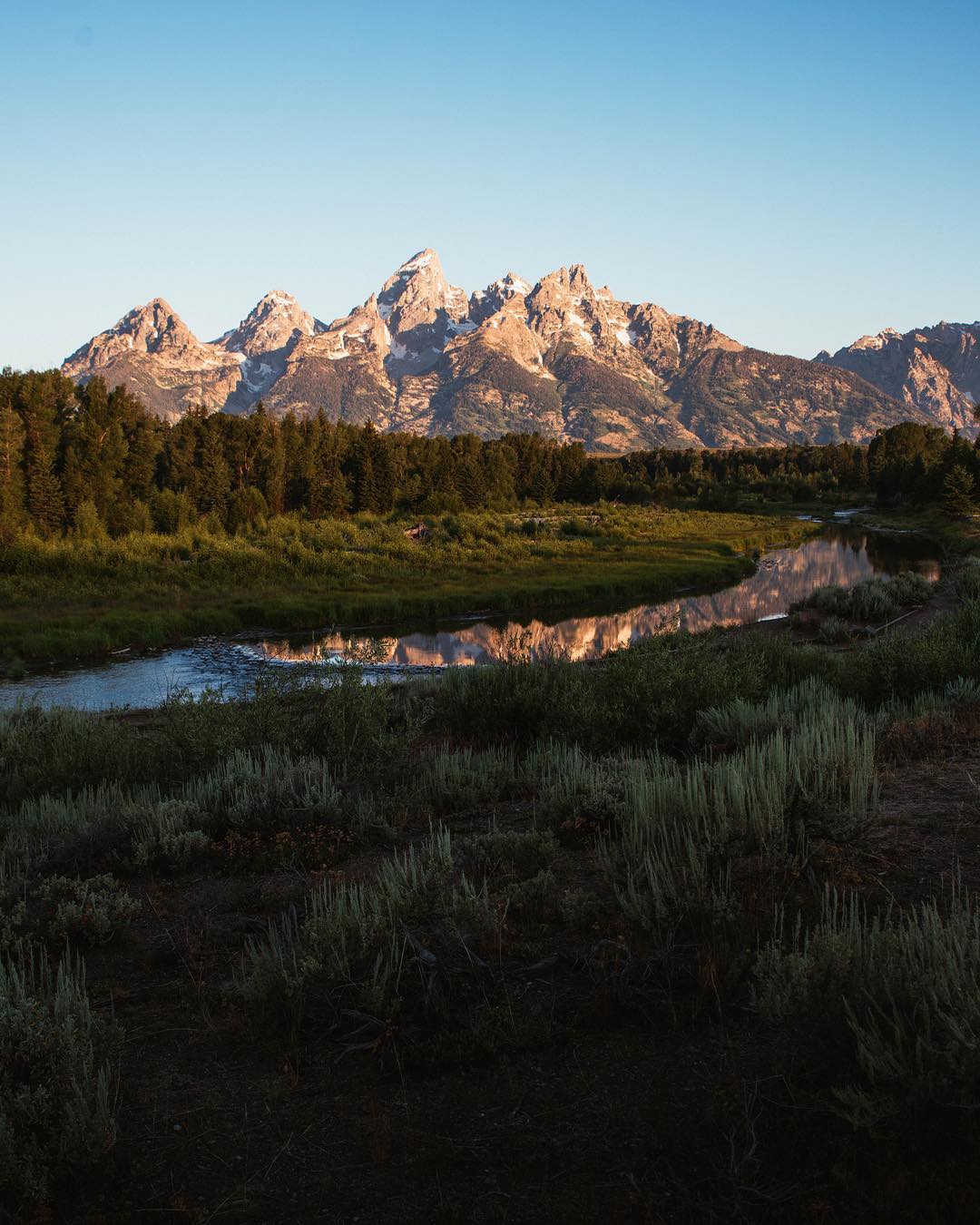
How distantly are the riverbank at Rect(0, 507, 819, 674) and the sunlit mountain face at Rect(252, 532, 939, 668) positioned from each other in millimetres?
2576

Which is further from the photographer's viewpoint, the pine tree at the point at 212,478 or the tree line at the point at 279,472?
the pine tree at the point at 212,478

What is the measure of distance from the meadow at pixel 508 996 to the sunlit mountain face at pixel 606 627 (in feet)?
19.2

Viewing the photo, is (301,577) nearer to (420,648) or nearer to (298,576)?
(298,576)

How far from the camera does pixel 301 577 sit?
41062 millimetres

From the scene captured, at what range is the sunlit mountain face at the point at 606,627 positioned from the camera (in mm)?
26169

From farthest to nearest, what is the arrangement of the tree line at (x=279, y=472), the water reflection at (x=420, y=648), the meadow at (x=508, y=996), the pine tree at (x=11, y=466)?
the tree line at (x=279, y=472), the pine tree at (x=11, y=466), the water reflection at (x=420, y=648), the meadow at (x=508, y=996)

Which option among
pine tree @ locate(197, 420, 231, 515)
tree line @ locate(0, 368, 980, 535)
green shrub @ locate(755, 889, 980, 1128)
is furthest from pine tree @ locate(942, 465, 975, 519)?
green shrub @ locate(755, 889, 980, 1128)

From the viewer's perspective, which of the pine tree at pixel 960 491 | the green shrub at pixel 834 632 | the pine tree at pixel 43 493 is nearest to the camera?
the green shrub at pixel 834 632

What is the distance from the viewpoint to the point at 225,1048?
398cm

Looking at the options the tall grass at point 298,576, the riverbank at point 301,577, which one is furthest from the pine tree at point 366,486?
the tall grass at point 298,576

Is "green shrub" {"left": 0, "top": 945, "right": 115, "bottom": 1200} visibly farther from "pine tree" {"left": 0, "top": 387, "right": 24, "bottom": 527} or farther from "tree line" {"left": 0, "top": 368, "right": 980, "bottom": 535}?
"pine tree" {"left": 0, "top": 387, "right": 24, "bottom": 527}

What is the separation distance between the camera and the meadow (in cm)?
297

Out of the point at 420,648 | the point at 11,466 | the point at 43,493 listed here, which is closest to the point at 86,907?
the point at 420,648

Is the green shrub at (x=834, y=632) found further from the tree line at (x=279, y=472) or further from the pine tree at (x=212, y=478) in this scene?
the pine tree at (x=212, y=478)
